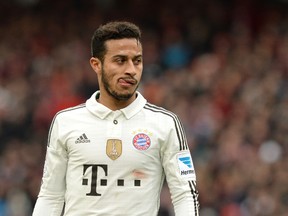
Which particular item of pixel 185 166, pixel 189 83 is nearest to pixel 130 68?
pixel 185 166

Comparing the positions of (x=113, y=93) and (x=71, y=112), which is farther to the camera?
(x=71, y=112)

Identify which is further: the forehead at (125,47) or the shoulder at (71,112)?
the shoulder at (71,112)

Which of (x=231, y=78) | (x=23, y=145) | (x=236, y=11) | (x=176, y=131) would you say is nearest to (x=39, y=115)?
(x=23, y=145)

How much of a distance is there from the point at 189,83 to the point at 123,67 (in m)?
9.44

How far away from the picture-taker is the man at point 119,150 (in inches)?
215

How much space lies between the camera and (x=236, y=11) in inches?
688

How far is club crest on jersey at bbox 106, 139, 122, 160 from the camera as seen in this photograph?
216 inches

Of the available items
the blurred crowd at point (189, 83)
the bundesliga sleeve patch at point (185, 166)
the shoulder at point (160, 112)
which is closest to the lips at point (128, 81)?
the shoulder at point (160, 112)

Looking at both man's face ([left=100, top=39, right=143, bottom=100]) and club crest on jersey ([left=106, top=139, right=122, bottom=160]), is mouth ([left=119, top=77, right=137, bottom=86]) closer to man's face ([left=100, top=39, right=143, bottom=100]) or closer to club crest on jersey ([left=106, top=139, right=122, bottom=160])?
man's face ([left=100, top=39, right=143, bottom=100])

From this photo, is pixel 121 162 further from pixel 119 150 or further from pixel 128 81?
pixel 128 81

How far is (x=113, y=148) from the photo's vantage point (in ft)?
18.0

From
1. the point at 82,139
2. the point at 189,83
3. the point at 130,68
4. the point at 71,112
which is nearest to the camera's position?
the point at 130,68

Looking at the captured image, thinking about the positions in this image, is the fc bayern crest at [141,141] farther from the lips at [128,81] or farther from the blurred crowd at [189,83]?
the blurred crowd at [189,83]

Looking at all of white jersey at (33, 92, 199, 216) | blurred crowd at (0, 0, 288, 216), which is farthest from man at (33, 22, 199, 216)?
blurred crowd at (0, 0, 288, 216)
